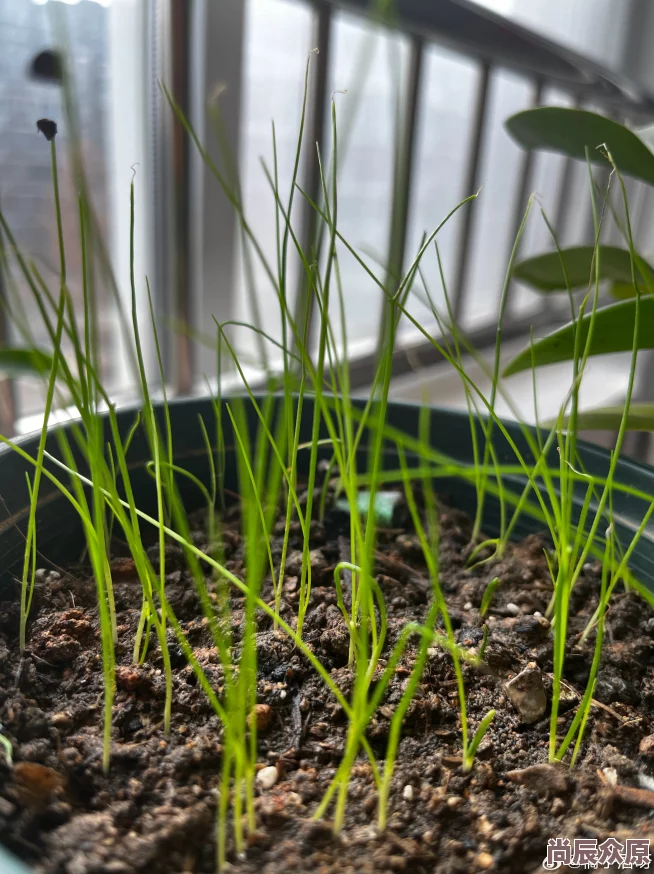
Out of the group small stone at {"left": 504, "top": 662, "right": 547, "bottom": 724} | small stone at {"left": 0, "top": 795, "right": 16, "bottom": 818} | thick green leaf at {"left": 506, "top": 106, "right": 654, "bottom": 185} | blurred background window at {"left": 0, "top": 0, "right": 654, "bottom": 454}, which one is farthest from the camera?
blurred background window at {"left": 0, "top": 0, "right": 654, "bottom": 454}

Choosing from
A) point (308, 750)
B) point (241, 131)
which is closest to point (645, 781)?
A: point (308, 750)

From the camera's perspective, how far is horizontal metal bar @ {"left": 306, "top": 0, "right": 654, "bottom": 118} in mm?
853

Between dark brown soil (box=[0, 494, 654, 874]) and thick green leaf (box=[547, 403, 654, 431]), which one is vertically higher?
thick green leaf (box=[547, 403, 654, 431])

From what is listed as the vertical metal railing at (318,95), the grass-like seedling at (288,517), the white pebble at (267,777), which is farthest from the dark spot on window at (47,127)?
the vertical metal railing at (318,95)

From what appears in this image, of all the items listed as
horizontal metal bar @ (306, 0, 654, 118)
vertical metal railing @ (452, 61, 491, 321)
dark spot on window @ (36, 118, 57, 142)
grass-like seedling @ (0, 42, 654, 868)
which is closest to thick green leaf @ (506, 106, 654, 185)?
grass-like seedling @ (0, 42, 654, 868)

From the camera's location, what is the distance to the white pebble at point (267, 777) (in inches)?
12.4

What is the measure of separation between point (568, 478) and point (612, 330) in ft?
0.38

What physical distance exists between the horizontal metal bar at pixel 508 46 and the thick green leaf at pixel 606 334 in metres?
0.48

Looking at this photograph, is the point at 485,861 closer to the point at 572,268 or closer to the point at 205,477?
the point at 205,477

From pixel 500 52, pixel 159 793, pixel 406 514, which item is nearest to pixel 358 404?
pixel 406 514

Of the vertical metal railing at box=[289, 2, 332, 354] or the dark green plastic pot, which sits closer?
the dark green plastic pot

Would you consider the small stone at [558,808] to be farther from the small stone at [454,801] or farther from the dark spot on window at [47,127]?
the dark spot on window at [47,127]

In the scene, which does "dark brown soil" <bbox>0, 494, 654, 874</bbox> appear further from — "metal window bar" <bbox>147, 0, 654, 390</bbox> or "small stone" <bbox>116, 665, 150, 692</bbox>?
"metal window bar" <bbox>147, 0, 654, 390</bbox>

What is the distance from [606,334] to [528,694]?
0.76 ft
